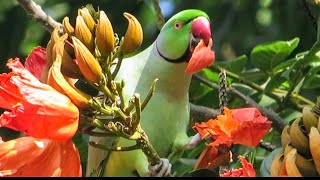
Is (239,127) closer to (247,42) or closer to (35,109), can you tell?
(35,109)

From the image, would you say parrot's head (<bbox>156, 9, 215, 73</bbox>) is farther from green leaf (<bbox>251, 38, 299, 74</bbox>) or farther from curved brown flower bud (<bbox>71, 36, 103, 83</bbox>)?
curved brown flower bud (<bbox>71, 36, 103, 83</bbox>)

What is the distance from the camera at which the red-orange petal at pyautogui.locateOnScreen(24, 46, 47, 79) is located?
1547 mm

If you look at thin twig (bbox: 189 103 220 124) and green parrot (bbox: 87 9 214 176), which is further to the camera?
thin twig (bbox: 189 103 220 124)

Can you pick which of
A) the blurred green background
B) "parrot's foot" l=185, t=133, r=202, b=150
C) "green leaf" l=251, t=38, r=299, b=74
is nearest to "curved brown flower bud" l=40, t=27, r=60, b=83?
"parrot's foot" l=185, t=133, r=202, b=150

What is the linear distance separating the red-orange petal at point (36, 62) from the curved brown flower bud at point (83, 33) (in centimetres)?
10

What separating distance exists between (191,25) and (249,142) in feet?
2.02

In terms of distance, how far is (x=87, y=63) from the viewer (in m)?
1.41

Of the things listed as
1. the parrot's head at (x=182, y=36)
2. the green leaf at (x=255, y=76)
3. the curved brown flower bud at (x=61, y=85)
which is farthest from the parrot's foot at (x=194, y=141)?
the green leaf at (x=255, y=76)

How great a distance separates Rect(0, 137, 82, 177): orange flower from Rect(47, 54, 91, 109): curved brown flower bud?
76 mm

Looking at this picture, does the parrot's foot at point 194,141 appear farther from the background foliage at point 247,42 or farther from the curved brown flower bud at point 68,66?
the curved brown flower bud at point 68,66

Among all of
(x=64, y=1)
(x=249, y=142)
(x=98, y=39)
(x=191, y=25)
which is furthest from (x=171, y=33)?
(x=64, y=1)

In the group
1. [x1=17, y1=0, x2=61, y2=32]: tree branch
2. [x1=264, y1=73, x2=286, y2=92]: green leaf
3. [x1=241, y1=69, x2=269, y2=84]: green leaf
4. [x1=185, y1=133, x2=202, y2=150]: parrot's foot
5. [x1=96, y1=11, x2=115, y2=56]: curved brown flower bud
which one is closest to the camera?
[x1=96, y1=11, x2=115, y2=56]: curved brown flower bud

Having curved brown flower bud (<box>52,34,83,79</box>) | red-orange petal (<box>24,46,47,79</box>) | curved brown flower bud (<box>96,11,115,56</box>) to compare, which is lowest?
red-orange petal (<box>24,46,47,79</box>)

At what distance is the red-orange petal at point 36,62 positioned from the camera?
1547 millimetres
